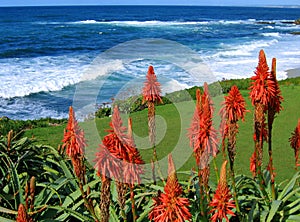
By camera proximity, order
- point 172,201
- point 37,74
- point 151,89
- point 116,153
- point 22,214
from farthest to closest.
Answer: point 37,74 < point 151,89 < point 116,153 < point 172,201 < point 22,214

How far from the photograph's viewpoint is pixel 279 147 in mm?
7184

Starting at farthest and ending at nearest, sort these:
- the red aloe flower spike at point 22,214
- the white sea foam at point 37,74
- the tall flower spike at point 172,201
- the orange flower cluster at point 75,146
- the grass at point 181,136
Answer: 1. the white sea foam at point 37,74
2. the grass at point 181,136
3. the orange flower cluster at point 75,146
4. the tall flower spike at point 172,201
5. the red aloe flower spike at point 22,214

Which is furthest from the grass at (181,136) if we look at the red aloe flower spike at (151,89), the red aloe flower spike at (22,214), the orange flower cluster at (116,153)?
the red aloe flower spike at (22,214)

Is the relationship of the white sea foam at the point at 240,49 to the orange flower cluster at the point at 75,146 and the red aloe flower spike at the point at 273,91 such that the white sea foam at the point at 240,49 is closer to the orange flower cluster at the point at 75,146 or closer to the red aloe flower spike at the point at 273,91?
the red aloe flower spike at the point at 273,91

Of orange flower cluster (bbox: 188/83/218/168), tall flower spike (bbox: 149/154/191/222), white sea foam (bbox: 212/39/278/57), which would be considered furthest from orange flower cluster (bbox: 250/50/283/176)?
white sea foam (bbox: 212/39/278/57)

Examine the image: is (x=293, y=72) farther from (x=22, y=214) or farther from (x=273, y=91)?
(x=22, y=214)

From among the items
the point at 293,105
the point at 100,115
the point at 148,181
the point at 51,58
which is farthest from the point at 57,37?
the point at 148,181

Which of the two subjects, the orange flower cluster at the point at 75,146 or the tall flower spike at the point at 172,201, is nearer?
the tall flower spike at the point at 172,201

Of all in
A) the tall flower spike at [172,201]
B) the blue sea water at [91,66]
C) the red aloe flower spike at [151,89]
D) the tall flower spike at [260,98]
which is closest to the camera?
the tall flower spike at [172,201]

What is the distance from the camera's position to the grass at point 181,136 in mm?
6570

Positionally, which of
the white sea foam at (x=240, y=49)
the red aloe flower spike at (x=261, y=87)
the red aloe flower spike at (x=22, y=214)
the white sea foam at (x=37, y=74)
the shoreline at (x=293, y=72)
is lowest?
the white sea foam at (x=37, y=74)

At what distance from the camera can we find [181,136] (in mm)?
7973

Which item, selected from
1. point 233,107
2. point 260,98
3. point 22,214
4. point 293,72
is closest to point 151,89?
point 233,107

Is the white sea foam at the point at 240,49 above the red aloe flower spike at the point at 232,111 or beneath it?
beneath
